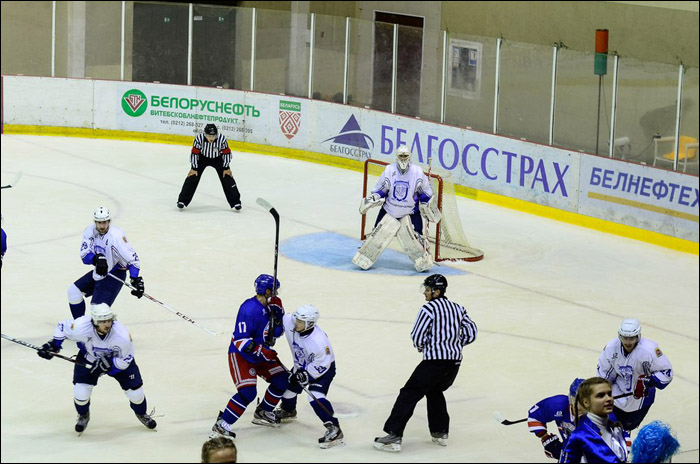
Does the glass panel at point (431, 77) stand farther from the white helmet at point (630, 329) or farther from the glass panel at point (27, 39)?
the white helmet at point (630, 329)

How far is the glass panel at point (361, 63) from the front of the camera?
59.1 ft

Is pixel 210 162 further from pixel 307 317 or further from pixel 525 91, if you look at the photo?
→ pixel 307 317

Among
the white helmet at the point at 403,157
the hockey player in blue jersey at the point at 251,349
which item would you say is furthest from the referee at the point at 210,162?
the hockey player in blue jersey at the point at 251,349

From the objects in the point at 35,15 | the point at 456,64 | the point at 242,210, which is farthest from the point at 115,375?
the point at 35,15

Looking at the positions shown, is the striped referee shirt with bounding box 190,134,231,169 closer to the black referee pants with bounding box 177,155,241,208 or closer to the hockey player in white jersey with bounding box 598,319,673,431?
the black referee pants with bounding box 177,155,241,208

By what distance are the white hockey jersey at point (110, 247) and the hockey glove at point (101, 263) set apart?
0.06m

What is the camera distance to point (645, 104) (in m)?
14.7

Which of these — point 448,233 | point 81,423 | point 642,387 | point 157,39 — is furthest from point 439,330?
point 157,39

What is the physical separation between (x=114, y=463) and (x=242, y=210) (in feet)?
33.1

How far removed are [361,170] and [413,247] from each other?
5180mm

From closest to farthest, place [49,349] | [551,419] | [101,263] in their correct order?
[551,419] < [49,349] < [101,263]

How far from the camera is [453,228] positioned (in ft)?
44.9

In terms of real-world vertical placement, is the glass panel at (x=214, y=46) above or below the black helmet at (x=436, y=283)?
above

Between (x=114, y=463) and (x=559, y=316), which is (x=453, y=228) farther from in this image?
(x=114, y=463)
